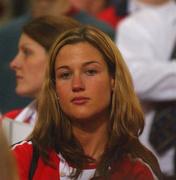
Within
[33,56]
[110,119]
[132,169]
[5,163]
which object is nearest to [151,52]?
[33,56]

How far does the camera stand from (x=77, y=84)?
3.37 m

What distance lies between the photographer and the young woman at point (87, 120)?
3.32 m

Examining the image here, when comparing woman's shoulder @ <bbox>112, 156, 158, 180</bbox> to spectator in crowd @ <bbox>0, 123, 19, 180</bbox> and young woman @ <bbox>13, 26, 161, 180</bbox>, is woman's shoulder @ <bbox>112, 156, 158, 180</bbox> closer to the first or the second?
young woman @ <bbox>13, 26, 161, 180</bbox>

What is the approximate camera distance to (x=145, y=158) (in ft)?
11.1

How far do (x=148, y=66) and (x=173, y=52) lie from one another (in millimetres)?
174

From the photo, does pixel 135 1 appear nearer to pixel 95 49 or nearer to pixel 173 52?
pixel 173 52

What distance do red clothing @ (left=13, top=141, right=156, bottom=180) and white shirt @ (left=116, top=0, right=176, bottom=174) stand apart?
1674mm

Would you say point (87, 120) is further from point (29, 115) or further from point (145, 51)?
point (145, 51)

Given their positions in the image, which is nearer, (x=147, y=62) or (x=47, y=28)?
(x=47, y=28)

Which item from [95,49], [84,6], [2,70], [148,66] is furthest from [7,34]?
[95,49]

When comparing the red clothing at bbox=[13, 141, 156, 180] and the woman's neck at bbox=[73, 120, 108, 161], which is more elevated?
the woman's neck at bbox=[73, 120, 108, 161]

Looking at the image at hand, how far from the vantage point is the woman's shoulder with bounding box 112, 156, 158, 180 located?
3314mm

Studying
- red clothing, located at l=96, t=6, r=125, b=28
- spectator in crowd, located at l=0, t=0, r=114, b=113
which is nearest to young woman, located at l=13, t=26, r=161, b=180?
spectator in crowd, located at l=0, t=0, r=114, b=113

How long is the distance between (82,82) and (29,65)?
0.93 meters
